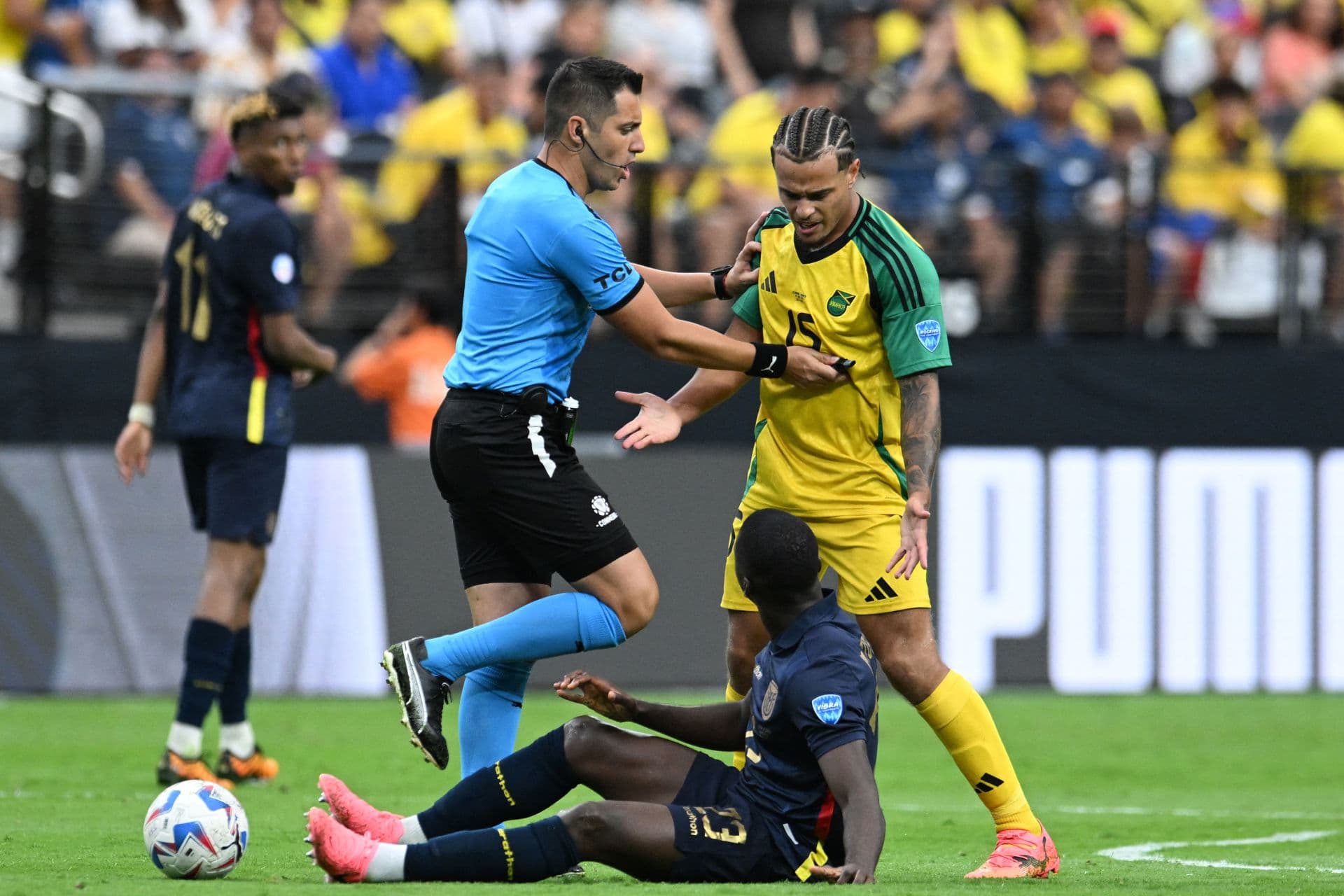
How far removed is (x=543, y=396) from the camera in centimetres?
569

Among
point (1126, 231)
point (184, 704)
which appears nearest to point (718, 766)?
point (184, 704)

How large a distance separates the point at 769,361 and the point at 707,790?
1.39 meters

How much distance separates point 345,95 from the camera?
44.9 ft

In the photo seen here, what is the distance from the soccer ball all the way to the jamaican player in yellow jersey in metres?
1.59

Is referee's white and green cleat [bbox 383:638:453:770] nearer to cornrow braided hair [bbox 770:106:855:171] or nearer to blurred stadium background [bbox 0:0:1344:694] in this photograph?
cornrow braided hair [bbox 770:106:855:171]

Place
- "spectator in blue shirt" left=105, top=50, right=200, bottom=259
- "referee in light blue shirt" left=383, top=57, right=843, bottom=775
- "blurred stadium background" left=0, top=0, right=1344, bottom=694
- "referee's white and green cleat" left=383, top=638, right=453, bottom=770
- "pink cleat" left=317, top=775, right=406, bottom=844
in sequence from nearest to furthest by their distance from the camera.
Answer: "pink cleat" left=317, top=775, right=406, bottom=844 < "referee's white and green cleat" left=383, top=638, right=453, bottom=770 < "referee in light blue shirt" left=383, top=57, right=843, bottom=775 < "blurred stadium background" left=0, top=0, right=1344, bottom=694 < "spectator in blue shirt" left=105, top=50, right=200, bottom=259

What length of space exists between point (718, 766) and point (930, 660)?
1.00 meters

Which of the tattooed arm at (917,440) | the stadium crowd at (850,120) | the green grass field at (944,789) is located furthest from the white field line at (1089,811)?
the stadium crowd at (850,120)

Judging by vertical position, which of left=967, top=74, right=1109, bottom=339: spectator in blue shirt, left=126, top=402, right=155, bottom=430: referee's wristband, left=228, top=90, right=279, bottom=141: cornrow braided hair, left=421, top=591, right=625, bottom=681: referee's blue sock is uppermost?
left=228, top=90, right=279, bottom=141: cornrow braided hair

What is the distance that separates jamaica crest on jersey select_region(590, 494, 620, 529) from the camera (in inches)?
222

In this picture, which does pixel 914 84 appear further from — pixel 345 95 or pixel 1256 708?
pixel 1256 708

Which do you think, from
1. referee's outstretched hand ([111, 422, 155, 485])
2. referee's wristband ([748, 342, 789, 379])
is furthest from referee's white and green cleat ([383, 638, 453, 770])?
referee's outstretched hand ([111, 422, 155, 485])

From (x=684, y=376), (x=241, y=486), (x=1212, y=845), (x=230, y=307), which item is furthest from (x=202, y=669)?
(x=684, y=376)

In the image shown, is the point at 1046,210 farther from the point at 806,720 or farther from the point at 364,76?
the point at 806,720
